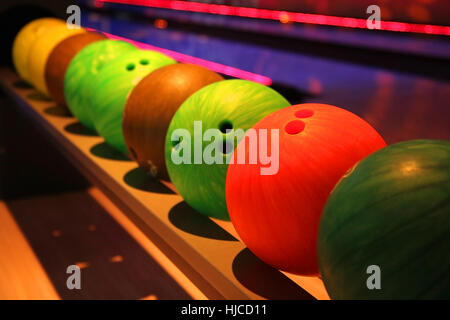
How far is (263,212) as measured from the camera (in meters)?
1.04

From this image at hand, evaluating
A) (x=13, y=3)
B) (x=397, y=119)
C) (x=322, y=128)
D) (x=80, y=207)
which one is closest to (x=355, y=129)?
(x=322, y=128)

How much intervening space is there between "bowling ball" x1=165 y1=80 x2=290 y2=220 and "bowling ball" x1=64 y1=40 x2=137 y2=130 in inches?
26.7

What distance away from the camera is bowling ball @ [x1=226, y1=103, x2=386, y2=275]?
1.00 metres

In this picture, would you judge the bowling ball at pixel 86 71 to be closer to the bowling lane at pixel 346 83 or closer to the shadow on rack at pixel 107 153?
the shadow on rack at pixel 107 153

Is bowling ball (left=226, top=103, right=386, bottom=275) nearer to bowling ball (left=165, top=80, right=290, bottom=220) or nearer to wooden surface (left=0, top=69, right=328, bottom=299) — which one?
wooden surface (left=0, top=69, right=328, bottom=299)

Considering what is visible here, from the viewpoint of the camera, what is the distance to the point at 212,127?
1.28 m

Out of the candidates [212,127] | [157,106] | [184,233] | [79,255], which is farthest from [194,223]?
[79,255]

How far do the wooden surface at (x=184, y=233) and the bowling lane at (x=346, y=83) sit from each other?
159cm

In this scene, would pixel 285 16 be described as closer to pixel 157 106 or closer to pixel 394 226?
pixel 157 106

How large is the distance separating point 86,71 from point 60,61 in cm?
34

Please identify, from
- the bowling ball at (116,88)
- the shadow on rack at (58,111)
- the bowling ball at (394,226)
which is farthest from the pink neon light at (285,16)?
the bowling ball at (394,226)

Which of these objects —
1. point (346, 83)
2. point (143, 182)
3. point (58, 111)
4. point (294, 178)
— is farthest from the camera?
point (346, 83)
